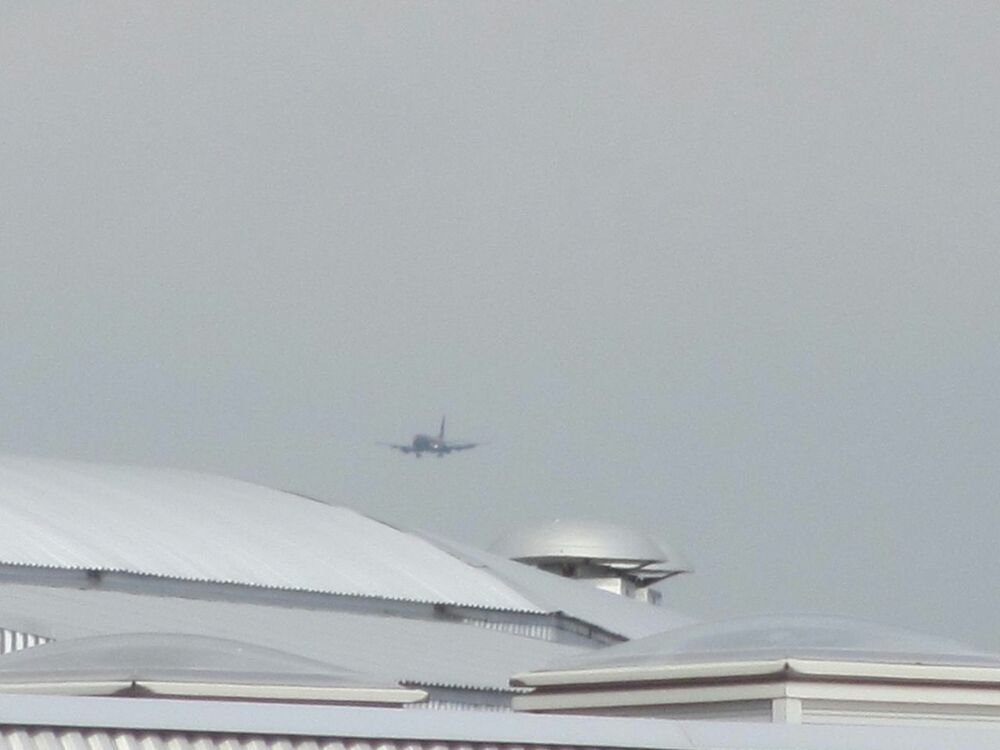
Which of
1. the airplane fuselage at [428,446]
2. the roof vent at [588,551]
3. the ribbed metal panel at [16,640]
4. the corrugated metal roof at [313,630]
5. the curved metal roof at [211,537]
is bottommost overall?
the ribbed metal panel at [16,640]

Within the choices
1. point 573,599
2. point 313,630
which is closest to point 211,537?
point 313,630

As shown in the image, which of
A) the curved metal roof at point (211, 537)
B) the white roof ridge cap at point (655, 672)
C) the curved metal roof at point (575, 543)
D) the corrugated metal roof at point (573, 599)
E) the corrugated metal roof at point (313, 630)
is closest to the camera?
the white roof ridge cap at point (655, 672)

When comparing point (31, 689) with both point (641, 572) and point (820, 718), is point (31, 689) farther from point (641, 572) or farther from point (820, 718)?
point (641, 572)

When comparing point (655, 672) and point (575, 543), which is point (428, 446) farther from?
point (655, 672)

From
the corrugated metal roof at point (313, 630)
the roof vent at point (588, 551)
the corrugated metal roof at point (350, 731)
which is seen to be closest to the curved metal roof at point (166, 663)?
the corrugated metal roof at point (350, 731)

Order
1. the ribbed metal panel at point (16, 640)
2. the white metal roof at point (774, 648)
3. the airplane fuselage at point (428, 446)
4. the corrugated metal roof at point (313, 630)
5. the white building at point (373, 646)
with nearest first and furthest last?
the white building at point (373, 646), the white metal roof at point (774, 648), the ribbed metal panel at point (16, 640), the corrugated metal roof at point (313, 630), the airplane fuselage at point (428, 446)

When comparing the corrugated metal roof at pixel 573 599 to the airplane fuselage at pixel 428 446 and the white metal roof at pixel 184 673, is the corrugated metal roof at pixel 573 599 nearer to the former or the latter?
the white metal roof at pixel 184 673

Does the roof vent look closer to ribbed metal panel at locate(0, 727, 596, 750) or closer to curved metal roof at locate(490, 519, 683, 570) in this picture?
curved metal roof at locate(490, 519, 683, 570)

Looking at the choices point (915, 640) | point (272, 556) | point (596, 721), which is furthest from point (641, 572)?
point (596, 721)
